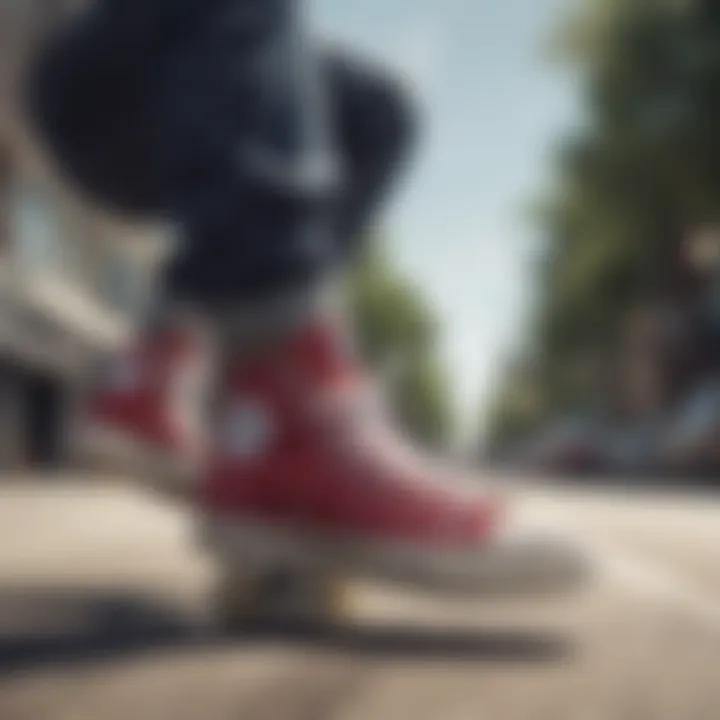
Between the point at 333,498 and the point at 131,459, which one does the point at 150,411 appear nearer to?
the point at 131,459

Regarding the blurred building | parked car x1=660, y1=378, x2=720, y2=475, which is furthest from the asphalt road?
parked car x1=660, y1=378, x2=720, y2=475

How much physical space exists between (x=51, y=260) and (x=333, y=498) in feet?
0.92

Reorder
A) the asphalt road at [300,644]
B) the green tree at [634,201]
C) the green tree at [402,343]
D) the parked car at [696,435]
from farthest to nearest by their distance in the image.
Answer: the parked car at [696,435] < the green tree at [634,201] < the green tree at [402,343] < the asphalt road at [300,644]

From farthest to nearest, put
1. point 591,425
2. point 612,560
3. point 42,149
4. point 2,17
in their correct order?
point 591,425 < point 612,560 < point 42,149 < point 2,17

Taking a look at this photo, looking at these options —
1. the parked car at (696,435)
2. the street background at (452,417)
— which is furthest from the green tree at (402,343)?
the parked car at (696,435)

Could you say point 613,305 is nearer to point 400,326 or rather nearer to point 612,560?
point 612,560

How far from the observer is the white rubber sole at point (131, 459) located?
99cm

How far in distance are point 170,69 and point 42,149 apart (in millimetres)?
148

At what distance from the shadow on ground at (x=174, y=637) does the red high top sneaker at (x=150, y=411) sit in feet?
0.36

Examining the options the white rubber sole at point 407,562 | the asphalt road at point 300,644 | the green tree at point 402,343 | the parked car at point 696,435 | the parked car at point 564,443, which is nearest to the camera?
the asphalt road at point 300,644

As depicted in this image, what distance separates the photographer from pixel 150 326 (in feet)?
3.05

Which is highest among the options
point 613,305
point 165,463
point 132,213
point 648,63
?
point 648,63

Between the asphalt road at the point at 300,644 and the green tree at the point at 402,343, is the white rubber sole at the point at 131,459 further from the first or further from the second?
the green tree at the point at 402,343

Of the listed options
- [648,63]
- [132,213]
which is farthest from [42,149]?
[648,63]
